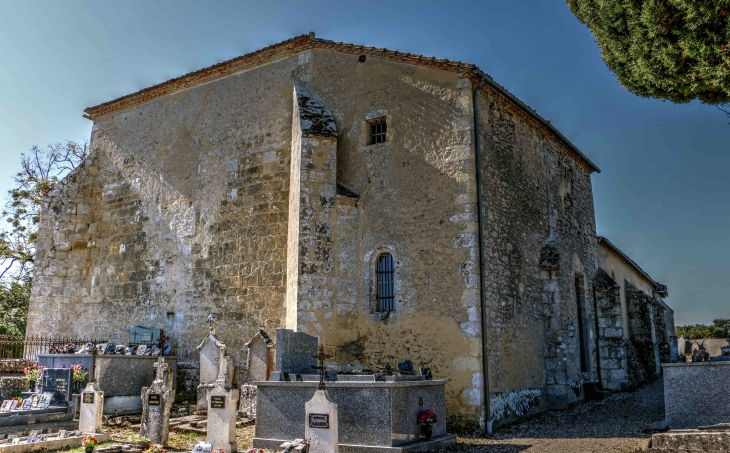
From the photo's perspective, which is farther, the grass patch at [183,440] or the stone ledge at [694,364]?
the grass patch at [183,440]

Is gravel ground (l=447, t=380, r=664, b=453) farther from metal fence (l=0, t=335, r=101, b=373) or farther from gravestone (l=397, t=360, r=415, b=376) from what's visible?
metal fence (l=0, t=335, r=101, b=373)

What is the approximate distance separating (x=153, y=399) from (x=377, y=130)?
7.18m

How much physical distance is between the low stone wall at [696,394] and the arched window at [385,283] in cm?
530

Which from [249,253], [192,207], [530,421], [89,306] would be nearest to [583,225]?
[530,421]

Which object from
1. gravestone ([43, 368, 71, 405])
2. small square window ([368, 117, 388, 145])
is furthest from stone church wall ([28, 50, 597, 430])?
gravestone ([43, 368, 71, 405])

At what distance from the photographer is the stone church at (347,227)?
12.1 metres

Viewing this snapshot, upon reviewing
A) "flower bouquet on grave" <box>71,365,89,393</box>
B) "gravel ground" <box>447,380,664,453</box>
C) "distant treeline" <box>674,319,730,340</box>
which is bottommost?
"gravel ground" <box>447,380,664,453</box>

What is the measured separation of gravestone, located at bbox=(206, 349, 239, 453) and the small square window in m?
6.37

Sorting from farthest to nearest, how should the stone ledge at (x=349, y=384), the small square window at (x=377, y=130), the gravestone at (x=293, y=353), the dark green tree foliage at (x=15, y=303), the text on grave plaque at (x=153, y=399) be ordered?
the dark green tree foliage at (x=15, y=303) < the small square window at (x=377, y=130) < the text on grave plaque at (x=153, y=399) < the gravestone at (x=293, y=353) < the stone ledge at (x=349, y=384)

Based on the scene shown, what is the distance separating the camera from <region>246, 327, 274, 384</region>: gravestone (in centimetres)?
1227

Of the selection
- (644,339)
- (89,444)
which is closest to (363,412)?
(89,444)

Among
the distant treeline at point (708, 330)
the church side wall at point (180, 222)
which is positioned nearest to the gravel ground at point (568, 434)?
the church side wall at point (180, 222)

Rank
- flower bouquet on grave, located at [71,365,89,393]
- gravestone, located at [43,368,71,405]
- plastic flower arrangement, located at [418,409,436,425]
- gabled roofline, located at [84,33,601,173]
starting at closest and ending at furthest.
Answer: plastic flower arrangement, located at [418,409,436,425] < gravestone, located at [43,368,71,405] < flower bouquet on grave, located at [71,365,89,393] < gabled roofline, located at [84,33,601,173]

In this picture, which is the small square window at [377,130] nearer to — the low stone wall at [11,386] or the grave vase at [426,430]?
the grave vase at [426,430]
